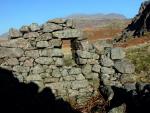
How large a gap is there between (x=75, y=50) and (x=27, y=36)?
232 cm

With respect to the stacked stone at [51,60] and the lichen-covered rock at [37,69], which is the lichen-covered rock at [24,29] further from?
the lichen-covered rock at [37,69]

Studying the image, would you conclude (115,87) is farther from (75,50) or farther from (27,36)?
(27,36)

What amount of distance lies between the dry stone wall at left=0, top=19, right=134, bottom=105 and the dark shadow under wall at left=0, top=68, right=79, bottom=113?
248mm

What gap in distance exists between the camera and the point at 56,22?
1445 centimetres

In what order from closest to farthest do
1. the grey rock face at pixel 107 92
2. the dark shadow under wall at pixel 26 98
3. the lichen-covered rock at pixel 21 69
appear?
the dark shadow under wall at pixel 26 98 → the grey rock face at pixel 107 92 → the lichen-covered rock at pixel 21 69

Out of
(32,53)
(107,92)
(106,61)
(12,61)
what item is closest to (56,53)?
(32,53)

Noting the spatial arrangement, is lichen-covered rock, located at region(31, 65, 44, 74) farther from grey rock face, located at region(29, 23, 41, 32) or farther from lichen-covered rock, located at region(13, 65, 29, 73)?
grey rock face, located at region(29, 23, 41, 32)

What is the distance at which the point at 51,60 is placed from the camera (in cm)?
1455

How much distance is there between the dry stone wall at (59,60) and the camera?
14.2 meters

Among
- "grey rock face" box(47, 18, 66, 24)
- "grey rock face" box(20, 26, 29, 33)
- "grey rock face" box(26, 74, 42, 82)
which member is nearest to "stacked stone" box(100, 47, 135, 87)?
"grey rock face" box(47, 18, 66, 24)

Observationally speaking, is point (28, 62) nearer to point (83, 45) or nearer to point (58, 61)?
point (58, 61)

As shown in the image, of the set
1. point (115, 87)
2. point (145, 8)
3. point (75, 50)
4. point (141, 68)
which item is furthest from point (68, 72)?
point (145, 8)

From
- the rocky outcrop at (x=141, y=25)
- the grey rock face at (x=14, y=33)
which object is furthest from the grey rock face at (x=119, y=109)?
the rocky outcrop at (x=141, y=25)

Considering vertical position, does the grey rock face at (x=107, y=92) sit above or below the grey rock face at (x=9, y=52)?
below
